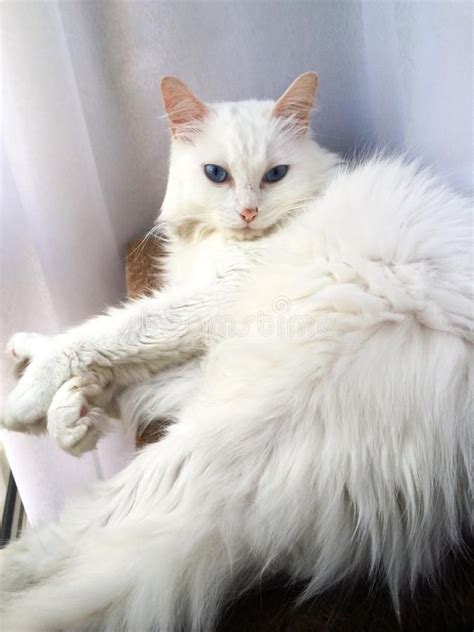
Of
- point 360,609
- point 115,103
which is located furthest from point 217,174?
point 360,609

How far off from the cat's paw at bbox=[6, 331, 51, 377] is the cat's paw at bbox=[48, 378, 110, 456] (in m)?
0.14

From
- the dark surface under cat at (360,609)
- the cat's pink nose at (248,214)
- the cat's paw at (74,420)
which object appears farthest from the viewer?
the cat's pink nose at (248,214)

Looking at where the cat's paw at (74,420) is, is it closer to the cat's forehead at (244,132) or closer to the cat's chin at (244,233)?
the cat's chin at (244,233)

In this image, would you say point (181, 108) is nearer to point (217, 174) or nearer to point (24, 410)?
point (217, 174)

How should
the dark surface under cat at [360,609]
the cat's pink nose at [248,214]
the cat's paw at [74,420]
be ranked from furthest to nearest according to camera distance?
the cat's pink nose at [248,214] < the cat's paw at [74,420] < the dark surface under cat at [360,609]

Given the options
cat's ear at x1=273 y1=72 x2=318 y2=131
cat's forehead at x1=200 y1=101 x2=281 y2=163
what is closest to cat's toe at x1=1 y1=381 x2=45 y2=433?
cat's forehead at x1=200 y1=101 x2=281 y2=163

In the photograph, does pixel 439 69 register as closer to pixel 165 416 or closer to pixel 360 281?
pixel 360 281

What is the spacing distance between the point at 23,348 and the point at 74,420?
24cm

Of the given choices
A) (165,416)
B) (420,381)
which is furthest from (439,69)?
(165,416)

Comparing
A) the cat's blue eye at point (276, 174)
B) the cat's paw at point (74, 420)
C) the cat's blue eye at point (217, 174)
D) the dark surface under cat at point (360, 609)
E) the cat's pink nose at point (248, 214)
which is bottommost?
the dark surface under cat at point (360, 609)

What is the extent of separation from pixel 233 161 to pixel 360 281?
1.25ft

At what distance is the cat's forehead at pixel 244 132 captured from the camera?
101 centimetres

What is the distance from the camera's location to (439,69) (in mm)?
906

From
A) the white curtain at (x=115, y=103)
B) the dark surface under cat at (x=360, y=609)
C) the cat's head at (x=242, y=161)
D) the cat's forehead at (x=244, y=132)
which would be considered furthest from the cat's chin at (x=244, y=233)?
the dark surface under cat at (x=360, y=609)
